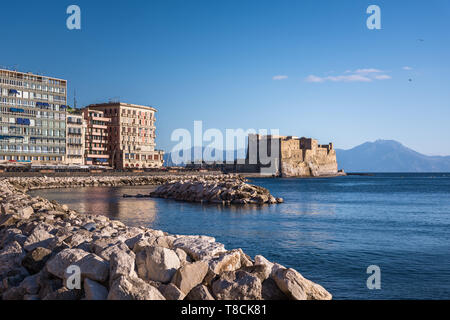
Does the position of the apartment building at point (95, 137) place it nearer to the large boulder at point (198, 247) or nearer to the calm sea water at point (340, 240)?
the calm sea water at point (340, 240)

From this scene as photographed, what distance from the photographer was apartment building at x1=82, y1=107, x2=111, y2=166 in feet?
316

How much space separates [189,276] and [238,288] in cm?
77

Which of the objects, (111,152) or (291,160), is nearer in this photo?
(111,152)

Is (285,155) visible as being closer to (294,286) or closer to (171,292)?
(294,286)

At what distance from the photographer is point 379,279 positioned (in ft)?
35.4

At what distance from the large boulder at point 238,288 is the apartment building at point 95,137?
92.6 meters

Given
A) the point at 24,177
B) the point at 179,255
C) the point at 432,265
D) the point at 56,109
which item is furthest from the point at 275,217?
the point at 56,109

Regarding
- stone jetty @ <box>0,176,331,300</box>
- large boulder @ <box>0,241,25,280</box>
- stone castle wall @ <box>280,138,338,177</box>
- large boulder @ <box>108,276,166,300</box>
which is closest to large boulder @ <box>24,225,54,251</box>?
large boulder @ <box>0,241,25,280</box>

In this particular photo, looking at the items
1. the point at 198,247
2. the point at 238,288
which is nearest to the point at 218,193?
the point at 198,247

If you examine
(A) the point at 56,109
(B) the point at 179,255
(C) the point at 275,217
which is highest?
(A) the point at 56,109

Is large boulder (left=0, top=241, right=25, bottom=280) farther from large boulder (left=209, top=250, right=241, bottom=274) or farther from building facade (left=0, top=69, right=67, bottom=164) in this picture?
building facade (left=0, top=69, right=67, bottom=164)

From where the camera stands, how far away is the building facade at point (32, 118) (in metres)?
78.1
